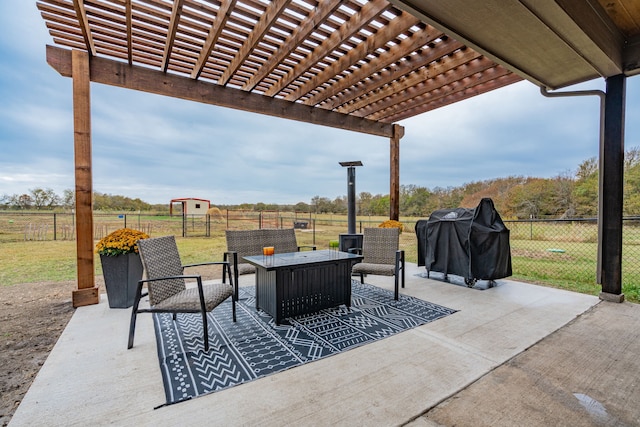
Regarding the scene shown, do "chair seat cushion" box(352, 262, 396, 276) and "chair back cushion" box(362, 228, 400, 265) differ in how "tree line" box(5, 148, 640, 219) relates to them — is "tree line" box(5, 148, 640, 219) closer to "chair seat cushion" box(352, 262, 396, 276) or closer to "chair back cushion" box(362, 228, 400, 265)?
"chair back cushion" box(362, 228, 400, 265)

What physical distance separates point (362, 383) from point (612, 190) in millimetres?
3978

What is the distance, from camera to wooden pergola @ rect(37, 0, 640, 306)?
8.06 feet

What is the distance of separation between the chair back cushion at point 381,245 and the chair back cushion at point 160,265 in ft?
8.33

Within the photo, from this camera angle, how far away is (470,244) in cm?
414

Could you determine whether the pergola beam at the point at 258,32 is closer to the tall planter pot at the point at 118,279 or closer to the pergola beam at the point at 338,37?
the pergola beam at the point at 338,37

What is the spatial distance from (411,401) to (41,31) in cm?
473

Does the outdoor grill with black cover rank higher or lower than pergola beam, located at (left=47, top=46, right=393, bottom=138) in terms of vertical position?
lower

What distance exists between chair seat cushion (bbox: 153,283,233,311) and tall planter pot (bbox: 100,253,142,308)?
103cm

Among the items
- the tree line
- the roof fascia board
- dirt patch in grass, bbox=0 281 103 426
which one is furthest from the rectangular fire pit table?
the tree line

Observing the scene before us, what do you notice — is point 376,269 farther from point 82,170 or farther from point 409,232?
point 409,232

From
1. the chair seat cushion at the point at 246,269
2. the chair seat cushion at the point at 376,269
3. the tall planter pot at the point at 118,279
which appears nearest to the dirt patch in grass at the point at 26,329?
the tall planter pot at the point at 118,279

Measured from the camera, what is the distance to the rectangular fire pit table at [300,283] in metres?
2.81

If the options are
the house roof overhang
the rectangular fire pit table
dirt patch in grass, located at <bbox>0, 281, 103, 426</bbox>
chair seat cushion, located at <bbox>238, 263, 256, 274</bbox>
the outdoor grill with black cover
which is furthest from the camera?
the outdoor grill with black cover

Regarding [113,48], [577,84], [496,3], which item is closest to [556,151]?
[577,84]
